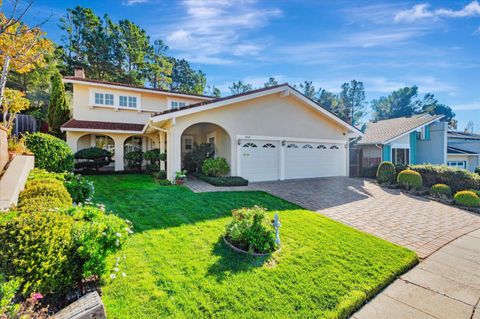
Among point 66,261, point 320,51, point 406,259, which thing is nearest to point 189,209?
point 66,261

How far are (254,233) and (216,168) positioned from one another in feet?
25.1

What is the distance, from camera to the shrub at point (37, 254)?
8.63ft

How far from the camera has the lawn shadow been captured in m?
3.85

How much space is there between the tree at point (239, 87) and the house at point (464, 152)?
3600 centimetres

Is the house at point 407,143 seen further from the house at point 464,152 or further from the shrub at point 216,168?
the shrub at point 216,168

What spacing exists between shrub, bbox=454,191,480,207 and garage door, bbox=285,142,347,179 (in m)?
6.51

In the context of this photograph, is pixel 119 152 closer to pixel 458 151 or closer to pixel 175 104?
pixel 175 104

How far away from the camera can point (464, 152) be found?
21.0 meters

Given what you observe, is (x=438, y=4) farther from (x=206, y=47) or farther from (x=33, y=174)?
(x=33, y=174)

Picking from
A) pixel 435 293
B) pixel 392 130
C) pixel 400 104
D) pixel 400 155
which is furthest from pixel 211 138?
pixel 400 104

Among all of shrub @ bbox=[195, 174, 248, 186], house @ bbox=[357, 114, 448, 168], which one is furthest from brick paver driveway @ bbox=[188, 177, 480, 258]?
house @ bbox=[357, 114, 448, 168]

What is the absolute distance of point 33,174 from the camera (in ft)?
21.3

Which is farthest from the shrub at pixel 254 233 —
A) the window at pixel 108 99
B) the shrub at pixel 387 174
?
the window at pixel 108 99

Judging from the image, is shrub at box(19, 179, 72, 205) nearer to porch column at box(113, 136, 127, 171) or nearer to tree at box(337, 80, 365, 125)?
porch column at box(113, 136, 127, 171)
